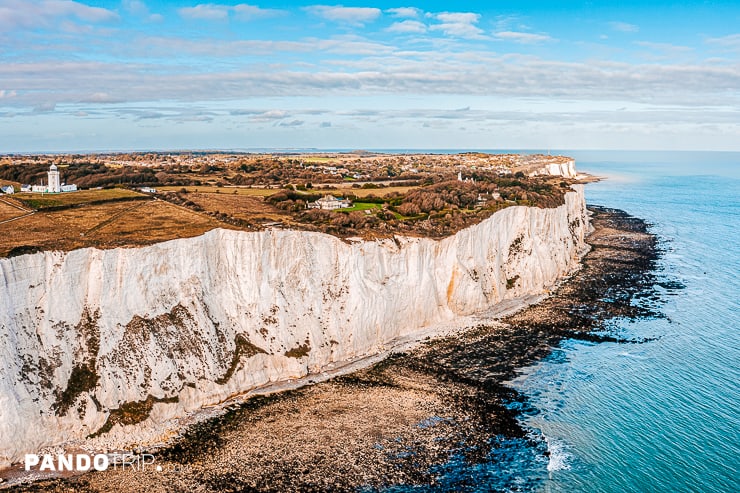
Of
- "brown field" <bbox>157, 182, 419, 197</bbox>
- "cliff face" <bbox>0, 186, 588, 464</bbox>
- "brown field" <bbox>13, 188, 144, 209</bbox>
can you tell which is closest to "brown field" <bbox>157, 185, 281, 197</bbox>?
"brown field" <bbox>157, 182, 419, 197</bbox>

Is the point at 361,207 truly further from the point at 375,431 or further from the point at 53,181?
the point at 375,431

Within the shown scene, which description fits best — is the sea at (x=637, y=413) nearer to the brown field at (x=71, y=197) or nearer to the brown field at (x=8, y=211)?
the brown field at (x=8, y=211)

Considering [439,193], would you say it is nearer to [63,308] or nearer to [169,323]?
[169,323]

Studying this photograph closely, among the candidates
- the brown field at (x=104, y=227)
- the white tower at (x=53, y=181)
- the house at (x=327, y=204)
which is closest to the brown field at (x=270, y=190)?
the house at (x=327, y=204)

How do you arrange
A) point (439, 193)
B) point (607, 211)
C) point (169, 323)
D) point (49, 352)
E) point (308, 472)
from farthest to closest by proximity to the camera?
point (607, 211)
point (439, 193)
point (169, 323)
point (49, 352)
point (308, 472)

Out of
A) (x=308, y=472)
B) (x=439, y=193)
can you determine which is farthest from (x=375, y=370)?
(x=439, y=193)

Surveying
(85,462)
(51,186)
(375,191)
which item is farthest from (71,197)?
(375,191)
